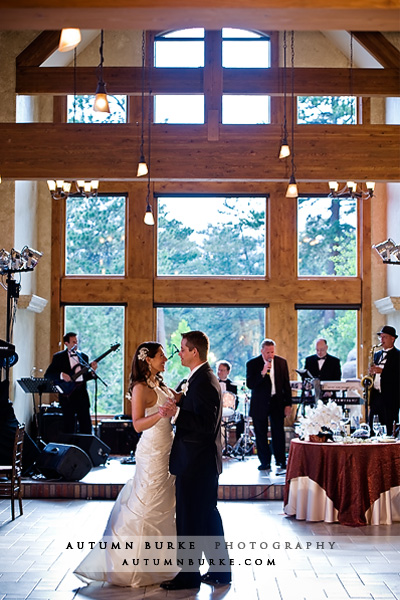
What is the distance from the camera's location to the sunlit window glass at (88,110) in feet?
46.6

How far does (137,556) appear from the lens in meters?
5.54

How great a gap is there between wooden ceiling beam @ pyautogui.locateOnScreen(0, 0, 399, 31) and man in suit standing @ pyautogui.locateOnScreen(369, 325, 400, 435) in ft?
22.9

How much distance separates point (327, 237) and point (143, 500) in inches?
363

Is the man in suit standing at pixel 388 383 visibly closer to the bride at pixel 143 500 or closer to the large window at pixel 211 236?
the large window at pixel 211 236

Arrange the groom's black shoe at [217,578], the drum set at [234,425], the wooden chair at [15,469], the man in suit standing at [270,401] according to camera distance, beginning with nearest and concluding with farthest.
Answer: the groom's black shoe at [217,578], the wooden chair at [15,469], the man in suit standing at [270,401], the drum set at [234,425]

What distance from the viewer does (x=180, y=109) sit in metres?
14.2

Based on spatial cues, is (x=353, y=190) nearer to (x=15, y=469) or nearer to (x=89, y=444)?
(x=89, y=444)

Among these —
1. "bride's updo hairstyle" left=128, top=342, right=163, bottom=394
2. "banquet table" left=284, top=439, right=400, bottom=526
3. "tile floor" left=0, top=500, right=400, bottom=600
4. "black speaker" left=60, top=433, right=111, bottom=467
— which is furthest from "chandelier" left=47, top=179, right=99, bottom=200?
"bride's updo hairstyle" left=128, top=342, right=163, bottom=394

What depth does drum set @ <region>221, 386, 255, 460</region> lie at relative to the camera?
1127 centimetres

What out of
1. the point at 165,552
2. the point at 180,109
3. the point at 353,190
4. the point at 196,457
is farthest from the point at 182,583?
the point at 180,109


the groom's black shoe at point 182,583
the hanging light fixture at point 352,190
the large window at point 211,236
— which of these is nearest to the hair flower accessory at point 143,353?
the groom's black shoe at point 182,583

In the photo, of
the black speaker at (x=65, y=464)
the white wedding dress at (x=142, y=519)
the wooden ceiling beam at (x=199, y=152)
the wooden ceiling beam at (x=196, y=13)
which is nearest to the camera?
the wooden ceiling beam at (x=196, y=13)

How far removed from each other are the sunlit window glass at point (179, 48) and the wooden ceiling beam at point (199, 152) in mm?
4006

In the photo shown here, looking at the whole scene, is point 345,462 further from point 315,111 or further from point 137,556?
point 315,111
